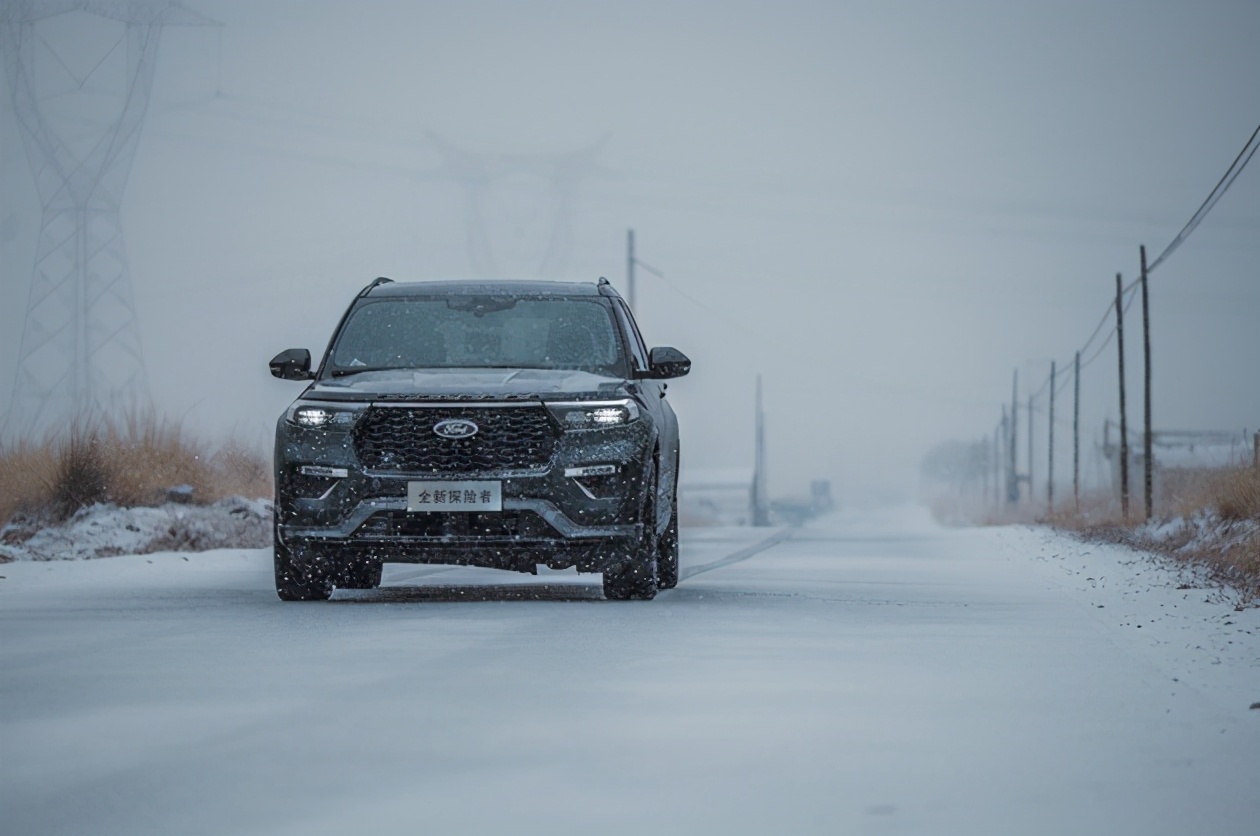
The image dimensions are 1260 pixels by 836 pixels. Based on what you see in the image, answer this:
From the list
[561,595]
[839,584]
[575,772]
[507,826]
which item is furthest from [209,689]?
[839,584]

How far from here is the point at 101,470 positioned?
1947cm

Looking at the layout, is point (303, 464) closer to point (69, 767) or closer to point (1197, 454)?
point (69, 767)

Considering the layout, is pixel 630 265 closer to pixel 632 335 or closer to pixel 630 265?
pixel 630 265

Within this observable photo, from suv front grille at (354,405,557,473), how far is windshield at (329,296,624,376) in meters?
1.04

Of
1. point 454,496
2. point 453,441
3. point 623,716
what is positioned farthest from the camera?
point 453,441

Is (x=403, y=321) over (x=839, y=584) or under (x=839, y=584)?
over

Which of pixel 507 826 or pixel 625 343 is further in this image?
pixel 625 343

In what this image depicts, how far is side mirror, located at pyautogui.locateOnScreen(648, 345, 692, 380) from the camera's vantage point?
13250mm

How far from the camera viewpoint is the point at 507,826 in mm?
5043

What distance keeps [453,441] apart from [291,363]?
5.79 ft

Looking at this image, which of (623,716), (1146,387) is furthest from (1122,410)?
(623,716)

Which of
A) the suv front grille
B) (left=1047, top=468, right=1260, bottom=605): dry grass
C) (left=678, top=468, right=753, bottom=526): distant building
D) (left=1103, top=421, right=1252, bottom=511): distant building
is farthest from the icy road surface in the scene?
(left=678, top=468, right=753, bottom=526): distant building

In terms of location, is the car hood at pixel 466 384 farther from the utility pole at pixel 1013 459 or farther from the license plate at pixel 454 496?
the utility pole at pixel 1013 459

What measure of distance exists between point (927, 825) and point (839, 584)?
10.2 meters
